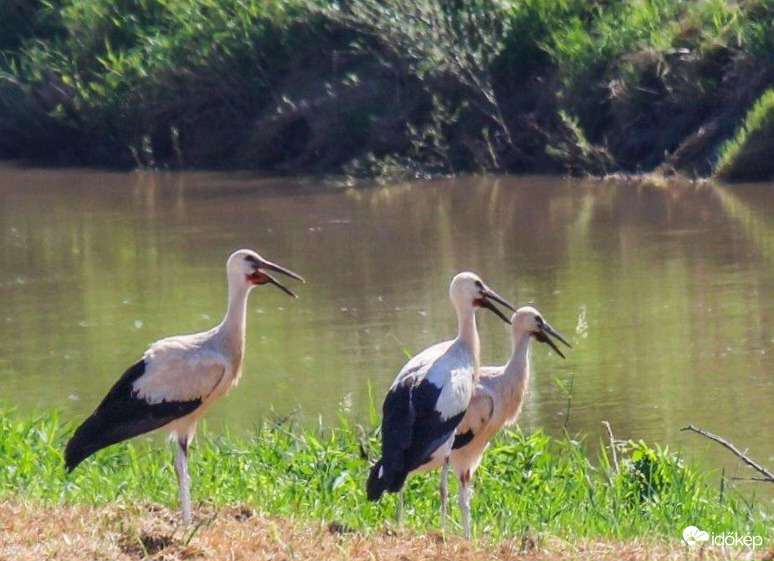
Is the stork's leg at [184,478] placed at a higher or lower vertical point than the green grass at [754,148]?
lower

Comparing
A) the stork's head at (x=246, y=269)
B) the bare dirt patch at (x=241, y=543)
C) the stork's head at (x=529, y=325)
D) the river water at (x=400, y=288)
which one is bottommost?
the river water at (x=400, y=288)

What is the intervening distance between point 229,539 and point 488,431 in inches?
67.0

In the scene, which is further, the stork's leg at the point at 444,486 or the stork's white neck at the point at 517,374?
the stork's white neck at the point at 517,374

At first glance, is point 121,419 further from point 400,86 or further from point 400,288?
point 400,86

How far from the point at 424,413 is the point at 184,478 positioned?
0.97 metres

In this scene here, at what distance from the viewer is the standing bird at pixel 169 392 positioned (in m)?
7.00

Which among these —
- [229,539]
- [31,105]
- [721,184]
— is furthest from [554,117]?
[229,539]

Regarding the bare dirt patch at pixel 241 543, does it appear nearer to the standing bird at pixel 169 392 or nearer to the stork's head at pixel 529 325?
the standing bird at pixel 169 392

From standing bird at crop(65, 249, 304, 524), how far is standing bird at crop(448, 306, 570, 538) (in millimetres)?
1005

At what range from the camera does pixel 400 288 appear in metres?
13.2

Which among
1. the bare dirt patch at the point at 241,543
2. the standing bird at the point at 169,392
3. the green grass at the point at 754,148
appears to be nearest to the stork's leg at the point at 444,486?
the bare dirt patch at the point at 241,543

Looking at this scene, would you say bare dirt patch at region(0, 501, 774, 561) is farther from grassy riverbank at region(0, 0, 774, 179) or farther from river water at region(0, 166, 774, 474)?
grassy riverbank at region(0, 0, 774, 179)

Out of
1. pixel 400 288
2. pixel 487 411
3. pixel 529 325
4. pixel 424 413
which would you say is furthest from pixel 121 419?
pixel 400 288

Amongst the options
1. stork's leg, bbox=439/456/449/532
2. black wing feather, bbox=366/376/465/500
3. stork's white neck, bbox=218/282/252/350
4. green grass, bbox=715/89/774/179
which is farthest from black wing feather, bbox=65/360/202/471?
green grass, bbox=715/89/774/179
